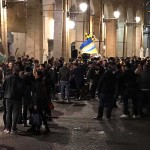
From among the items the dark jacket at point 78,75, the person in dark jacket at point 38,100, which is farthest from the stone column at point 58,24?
the person in dark jacket at point 38,100

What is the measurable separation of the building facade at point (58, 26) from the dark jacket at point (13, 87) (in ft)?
35.8

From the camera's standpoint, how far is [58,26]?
89.4 feet

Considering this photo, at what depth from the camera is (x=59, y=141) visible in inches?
407

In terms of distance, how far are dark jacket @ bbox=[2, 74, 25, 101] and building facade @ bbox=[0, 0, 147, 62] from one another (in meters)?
10.9

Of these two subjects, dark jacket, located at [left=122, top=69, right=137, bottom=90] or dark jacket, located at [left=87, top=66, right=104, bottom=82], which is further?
dark jacket, located at [left=87, top=66, right=104, bottom=82]

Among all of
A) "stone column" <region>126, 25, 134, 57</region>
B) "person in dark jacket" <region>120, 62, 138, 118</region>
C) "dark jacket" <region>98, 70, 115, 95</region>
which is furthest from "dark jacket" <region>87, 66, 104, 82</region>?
"stone column" <region>126, 25, 134, 57</region>

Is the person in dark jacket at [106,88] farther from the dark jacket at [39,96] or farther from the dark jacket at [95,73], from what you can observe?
the dark jacket at [95,73]

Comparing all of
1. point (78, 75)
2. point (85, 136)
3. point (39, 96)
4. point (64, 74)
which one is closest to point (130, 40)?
point (78, 75)

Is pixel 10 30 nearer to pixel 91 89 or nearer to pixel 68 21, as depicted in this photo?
pixel 68 21

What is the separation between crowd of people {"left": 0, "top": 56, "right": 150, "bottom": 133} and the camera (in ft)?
36.7

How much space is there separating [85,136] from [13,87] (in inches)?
95.0

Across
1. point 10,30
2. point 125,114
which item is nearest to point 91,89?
point 125,114

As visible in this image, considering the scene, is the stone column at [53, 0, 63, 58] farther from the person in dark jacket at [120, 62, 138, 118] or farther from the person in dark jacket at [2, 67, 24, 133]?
the person in dark jacket at [2, 67, 24, 133]

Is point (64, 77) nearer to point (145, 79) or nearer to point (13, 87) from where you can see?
point (145, 79)
